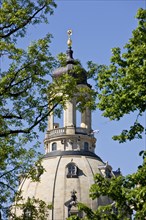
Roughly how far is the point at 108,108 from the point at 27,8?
467 centimetres

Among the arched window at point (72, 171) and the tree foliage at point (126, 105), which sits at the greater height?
the arched window at point (72, 171)

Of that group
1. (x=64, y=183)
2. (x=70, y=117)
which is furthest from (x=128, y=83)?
(x=70, y=117)

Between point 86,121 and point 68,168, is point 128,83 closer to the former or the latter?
point 68,168

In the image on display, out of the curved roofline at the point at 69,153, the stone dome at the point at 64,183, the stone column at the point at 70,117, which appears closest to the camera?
the stone dome at the point at 64,183

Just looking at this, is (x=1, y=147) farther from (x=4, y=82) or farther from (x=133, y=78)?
(x=133, y=78)

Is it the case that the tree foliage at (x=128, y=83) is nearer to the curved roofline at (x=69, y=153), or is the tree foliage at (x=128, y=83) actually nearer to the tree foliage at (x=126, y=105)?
the tree foliage at (x=126, y=105)

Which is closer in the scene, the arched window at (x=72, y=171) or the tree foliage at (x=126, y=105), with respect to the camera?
the tree foliage at (x=126, y=105)

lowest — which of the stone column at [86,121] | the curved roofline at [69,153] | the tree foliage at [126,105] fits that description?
the tree foliage at [126,105]

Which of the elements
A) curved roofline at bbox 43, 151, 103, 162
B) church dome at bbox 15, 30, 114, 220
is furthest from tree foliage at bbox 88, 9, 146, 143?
curved roofline at bbox 43, 151, 103, 162

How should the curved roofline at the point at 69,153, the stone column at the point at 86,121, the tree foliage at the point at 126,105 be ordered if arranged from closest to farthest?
the tree foliage at the point at 126,105 < the curved roofline at the point at 69,153 < the stone column at the point at 86,121

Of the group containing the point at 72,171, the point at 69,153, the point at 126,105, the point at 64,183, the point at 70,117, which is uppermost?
the point at 70,117

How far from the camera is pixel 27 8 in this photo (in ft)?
70.7

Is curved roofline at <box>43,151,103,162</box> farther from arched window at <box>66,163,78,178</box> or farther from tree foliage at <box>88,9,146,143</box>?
tree foliage at <box>88,9,146,143</box>

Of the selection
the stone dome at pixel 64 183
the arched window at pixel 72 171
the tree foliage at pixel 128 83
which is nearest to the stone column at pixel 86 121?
the stone dome at pixel 64 183
